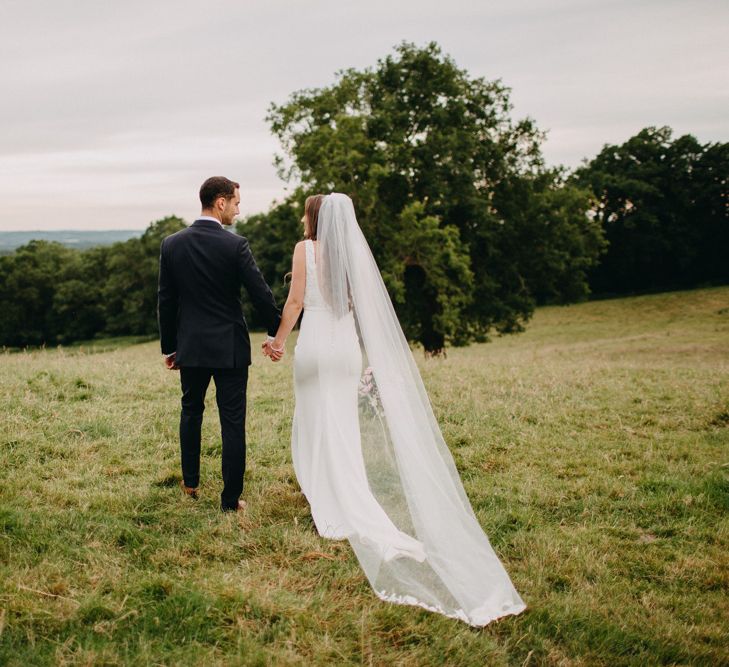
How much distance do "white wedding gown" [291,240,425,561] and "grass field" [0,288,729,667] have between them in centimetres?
33

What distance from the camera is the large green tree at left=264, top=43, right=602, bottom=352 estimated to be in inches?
862

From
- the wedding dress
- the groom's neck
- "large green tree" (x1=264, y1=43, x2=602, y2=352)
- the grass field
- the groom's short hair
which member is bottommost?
the grass field

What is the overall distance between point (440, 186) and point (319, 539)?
63.3 ft

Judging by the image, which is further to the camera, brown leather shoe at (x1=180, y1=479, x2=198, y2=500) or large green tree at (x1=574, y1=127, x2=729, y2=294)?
large green tree at (x1=574, y1=127, x2=729, y2=294)

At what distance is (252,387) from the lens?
1048 cm

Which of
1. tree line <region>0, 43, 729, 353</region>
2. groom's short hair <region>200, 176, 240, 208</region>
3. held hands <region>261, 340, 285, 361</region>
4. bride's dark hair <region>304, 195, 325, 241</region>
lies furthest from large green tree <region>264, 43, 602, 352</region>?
groom's short hair <region>200, 176, 240, 208</region>

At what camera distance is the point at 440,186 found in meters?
22.5

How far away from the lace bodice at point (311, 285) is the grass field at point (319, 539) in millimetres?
1855

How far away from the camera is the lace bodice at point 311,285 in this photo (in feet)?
18.6

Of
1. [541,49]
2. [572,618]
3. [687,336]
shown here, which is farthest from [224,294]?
[687,336]

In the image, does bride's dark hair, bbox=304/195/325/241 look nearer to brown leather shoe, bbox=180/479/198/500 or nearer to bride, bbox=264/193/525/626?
bride, bbox=264/193/525/626

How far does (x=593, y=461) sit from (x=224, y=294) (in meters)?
4.70

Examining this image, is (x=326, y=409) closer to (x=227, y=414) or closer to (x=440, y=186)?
(x=227, y=414)

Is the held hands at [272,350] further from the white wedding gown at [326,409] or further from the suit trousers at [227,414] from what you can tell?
the suit trousers at [227,414]
